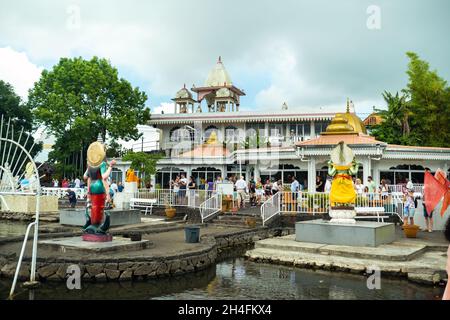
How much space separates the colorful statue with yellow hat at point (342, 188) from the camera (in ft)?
44.1

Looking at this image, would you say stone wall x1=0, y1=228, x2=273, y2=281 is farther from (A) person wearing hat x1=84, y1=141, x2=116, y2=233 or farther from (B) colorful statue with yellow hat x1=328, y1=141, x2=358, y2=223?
(B) colorful statue with yellow hat x1=328, y1=141, x2=358, y2=223

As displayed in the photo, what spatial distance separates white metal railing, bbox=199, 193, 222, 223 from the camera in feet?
61.7

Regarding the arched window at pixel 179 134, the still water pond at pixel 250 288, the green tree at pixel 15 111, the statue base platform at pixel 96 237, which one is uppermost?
the green tree at pixel 15 111

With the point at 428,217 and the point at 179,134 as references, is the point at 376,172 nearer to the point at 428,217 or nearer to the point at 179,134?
the point at 428,217

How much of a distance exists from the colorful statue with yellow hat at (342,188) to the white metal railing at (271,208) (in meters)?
4.27

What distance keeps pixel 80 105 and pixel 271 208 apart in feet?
67.5

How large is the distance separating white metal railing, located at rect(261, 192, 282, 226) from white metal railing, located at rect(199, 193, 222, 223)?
2.49 meters

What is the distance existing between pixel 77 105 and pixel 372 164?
22.3 meters

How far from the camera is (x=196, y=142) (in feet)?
122

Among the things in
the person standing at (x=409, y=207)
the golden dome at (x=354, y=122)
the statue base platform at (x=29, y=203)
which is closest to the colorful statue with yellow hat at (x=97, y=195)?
the person standing at (x=409, y=207)

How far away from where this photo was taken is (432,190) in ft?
47.0

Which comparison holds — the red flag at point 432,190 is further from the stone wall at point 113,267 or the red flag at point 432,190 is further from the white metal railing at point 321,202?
the stone wall at point 113,267
